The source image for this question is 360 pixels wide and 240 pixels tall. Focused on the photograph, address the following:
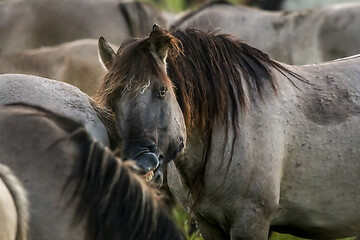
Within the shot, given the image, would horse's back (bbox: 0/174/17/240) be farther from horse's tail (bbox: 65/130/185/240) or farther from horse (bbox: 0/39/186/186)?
horse (bbox: 0/39/186/186)

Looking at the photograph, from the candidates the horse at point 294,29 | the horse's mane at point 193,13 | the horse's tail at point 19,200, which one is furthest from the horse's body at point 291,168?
the horse's mane at point 193,13

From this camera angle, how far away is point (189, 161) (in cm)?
432

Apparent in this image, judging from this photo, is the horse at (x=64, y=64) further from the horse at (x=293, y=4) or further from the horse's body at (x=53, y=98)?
the horse at (x=293, y=4)

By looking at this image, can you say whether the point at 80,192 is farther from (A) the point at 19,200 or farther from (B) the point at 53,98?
(B) the point at 53,98

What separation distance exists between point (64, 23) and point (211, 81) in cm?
570

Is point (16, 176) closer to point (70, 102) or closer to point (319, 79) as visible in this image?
point (70, 102)

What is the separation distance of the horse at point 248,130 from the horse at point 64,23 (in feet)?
17.5

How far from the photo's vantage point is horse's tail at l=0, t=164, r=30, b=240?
2.76 meters

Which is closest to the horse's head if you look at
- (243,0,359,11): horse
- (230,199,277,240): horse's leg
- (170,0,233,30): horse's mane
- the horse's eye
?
the horse's eye

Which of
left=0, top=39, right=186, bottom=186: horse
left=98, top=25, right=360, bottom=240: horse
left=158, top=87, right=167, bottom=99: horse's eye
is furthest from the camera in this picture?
left=98, top=25, right=360, bottom=240: horse

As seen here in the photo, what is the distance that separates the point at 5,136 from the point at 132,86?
1127 millimetres

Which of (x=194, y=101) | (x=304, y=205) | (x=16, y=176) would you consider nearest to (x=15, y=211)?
(x=16, y=176)

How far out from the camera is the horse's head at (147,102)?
3961mm

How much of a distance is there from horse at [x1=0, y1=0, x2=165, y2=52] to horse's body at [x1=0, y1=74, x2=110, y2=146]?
5.44 meters
